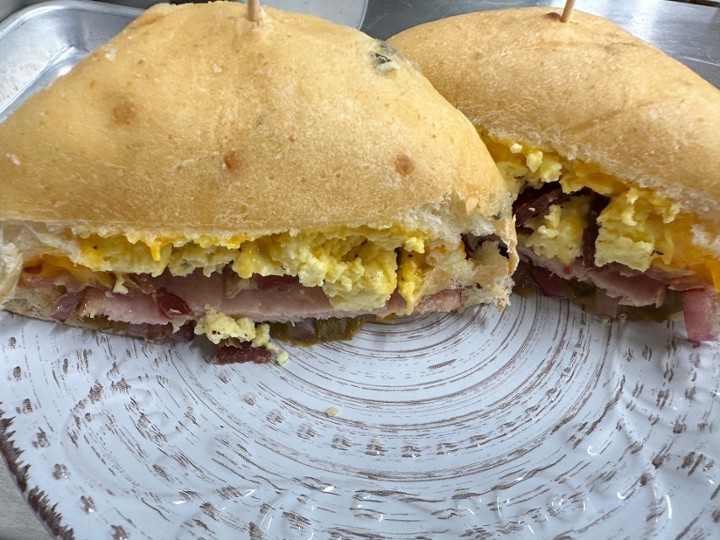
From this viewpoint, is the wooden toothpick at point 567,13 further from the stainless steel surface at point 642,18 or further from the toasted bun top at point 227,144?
the stainless steel surface at point 642,18

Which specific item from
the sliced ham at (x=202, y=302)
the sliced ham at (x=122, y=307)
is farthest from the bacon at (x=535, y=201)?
the sliced ham at (x=122, y=307)

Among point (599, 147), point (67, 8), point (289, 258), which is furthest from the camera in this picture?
point (67, 8)

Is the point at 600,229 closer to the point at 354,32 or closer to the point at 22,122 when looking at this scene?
the point at 354,32

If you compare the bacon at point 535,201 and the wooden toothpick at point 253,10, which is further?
the bacon at point 535,201

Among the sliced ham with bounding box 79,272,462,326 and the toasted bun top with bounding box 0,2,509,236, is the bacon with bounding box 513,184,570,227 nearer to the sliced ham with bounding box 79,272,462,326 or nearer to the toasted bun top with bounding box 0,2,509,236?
the toasted bun top with bounding box 0,2,509,236

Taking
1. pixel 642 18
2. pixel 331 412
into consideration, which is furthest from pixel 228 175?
pixel 642 18

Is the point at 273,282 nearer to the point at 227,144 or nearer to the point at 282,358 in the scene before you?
the point at 282,358
